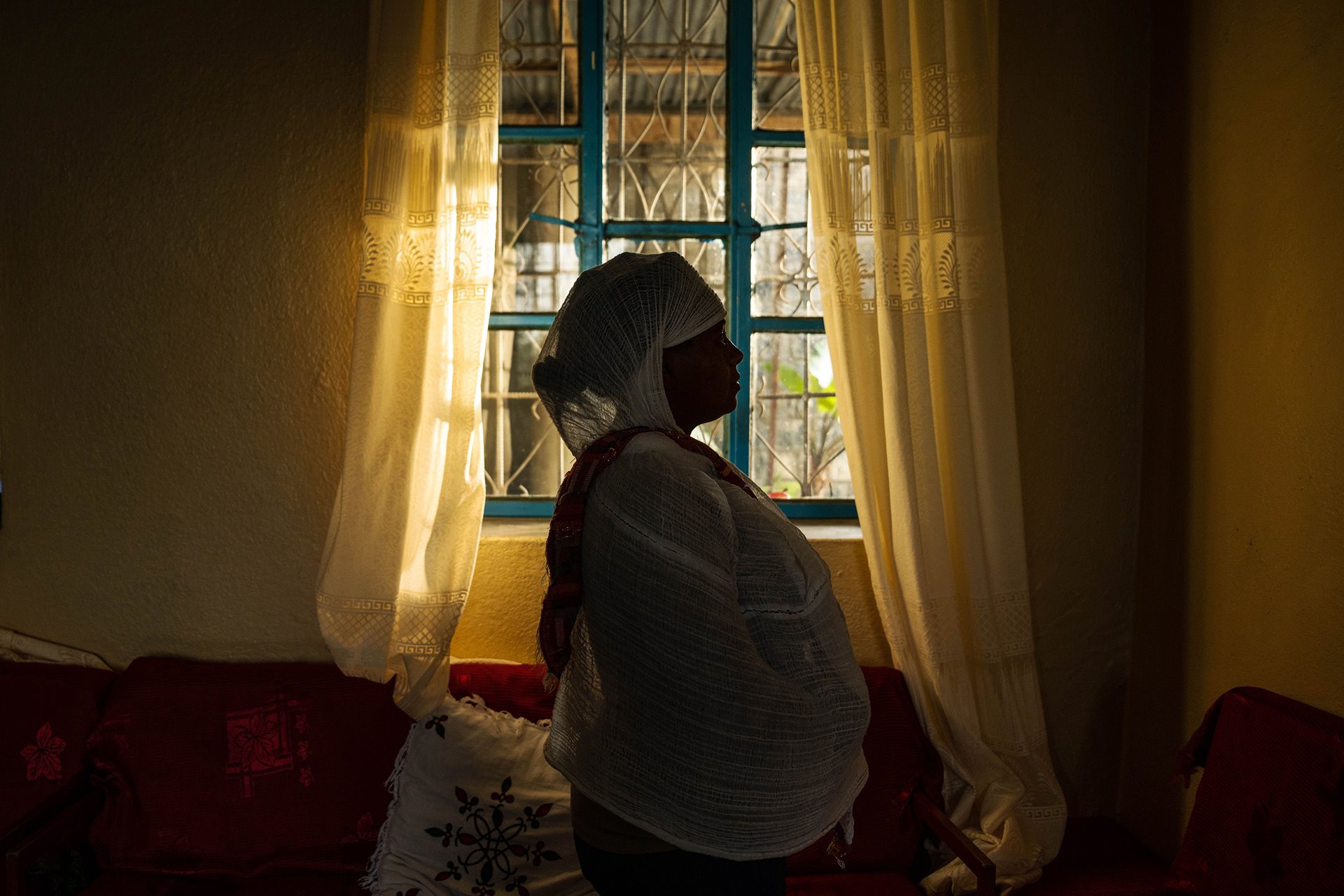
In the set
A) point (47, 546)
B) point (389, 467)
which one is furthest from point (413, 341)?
point (47, 546)

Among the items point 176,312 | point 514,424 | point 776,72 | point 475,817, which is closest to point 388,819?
point 475,817

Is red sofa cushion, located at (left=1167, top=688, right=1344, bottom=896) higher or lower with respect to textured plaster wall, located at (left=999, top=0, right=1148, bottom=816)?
lower

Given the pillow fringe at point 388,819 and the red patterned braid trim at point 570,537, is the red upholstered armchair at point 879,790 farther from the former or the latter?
the red patterned braid trim at point 570,537

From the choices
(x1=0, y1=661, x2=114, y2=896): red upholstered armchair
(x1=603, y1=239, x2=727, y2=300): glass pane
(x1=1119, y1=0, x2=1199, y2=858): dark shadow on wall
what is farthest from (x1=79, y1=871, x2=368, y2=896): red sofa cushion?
(x1=1119, y1=0, x2=1199, y2=858): dark shadow on wall

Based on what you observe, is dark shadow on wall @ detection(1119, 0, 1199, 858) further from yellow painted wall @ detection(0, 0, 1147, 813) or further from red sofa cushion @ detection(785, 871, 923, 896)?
red sofa cushion @ detection(785, 871, 923, 896)

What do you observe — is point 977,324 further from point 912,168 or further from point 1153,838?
point 1153,838

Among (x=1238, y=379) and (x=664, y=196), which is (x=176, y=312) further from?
(x=1238, y=379)

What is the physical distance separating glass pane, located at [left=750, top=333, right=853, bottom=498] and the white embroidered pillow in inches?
39.6

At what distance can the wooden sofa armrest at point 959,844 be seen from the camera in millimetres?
1685

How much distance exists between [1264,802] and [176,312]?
108 inches

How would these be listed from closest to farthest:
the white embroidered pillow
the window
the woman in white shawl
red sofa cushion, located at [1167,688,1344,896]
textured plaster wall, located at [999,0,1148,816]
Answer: the woman in white shawl, red sofa cushion, located at [1167,688,1344,896], the white embroidered pillow, textured plaster wall, located at [999,0,1148,816], the window

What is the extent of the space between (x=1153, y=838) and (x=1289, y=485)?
1.02 m

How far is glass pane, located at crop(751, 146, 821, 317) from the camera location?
2.60 meters

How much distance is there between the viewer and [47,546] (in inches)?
93.2
